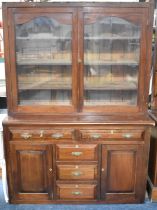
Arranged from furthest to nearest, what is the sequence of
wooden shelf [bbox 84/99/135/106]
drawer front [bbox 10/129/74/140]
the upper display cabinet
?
wooden shelf [bbox 84/99/135/106] < drawer front [bbox 10/129/74/140] < the upper display cabinet

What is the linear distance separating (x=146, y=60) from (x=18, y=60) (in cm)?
112

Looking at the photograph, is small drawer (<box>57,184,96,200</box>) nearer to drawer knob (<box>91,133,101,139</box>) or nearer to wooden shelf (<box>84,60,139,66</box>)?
drawer knob (<box>91,133,101,139</box>)

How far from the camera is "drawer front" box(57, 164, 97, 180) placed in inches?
87.9

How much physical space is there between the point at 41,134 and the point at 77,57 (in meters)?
0.74

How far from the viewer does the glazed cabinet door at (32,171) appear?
218 cm

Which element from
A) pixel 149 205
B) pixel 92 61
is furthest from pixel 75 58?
pixel 149 205

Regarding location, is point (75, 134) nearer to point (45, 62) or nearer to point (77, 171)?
point (77, 171)

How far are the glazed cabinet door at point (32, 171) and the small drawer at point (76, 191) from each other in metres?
0.10

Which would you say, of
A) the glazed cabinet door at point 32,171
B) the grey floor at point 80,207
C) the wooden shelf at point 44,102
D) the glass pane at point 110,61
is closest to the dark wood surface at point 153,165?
the grey floor at point 80,207

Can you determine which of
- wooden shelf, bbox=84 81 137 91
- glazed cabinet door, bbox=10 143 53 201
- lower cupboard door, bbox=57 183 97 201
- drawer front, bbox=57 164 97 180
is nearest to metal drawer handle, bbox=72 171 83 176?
drawer front, bbox=57 164 97 180

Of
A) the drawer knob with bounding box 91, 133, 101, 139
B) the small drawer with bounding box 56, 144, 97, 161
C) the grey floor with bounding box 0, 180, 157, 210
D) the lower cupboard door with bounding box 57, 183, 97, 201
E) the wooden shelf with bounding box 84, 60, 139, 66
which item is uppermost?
the wooden shelf with bounding box 84, 60, 139, 66

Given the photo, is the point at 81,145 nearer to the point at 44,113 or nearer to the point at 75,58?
the point at 44,113

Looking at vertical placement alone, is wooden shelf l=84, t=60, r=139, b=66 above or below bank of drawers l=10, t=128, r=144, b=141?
above

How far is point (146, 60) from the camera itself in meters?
2.12
